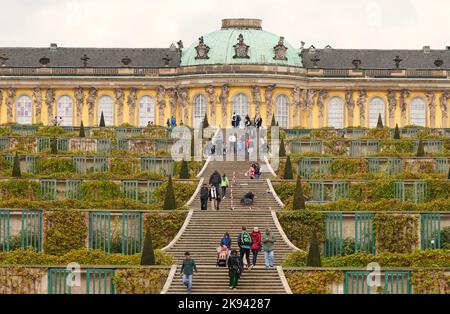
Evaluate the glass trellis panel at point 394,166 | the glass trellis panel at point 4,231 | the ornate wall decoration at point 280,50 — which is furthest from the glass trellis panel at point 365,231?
the ornate wall decoration at point 280,50

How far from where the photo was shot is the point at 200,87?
10144cm

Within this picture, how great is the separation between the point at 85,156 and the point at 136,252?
49.3ft

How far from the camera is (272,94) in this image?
101125 mm

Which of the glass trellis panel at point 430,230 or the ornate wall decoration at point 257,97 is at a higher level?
the ornate wall decoration at point 257,97

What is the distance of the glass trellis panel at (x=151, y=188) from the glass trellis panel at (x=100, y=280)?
15.5m

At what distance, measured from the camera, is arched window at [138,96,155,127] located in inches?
4099

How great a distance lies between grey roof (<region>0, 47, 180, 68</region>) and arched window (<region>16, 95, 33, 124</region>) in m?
2.01

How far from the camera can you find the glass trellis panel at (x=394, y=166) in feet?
220

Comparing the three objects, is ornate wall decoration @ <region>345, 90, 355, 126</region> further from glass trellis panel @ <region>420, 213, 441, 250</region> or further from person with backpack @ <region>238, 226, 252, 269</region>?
→ person with backpack @ <region>238, 226, 252, 269</region>

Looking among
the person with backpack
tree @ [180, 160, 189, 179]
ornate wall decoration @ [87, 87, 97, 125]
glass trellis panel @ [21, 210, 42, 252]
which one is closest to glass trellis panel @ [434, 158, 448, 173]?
tree @ [180, 160, 189, 179]

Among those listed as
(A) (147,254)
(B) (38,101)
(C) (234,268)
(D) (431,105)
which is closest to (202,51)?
(B) (38,101)

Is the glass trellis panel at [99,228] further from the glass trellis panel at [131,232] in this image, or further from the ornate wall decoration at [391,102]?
the ornate wall decoration at [391,102]
